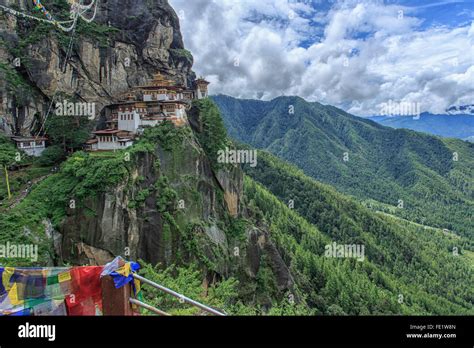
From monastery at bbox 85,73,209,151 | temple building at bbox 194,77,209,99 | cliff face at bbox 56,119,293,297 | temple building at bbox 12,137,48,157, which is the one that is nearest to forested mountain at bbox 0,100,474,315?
cliff face at bbox 56,119,293,297

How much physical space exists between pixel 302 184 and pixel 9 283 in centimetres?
13678

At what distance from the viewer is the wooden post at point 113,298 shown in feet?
20.5

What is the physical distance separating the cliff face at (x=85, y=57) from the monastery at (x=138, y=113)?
3435 millimetres

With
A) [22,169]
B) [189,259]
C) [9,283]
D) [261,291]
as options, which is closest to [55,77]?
[22,169]

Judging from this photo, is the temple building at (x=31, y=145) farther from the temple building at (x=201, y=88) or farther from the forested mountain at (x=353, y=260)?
the forested mountain at (x=353, y=260)

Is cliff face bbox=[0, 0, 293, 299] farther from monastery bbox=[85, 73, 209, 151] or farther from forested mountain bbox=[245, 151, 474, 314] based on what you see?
forested mountain bbox=[245, 151, 474, 314]

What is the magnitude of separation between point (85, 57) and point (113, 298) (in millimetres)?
43652

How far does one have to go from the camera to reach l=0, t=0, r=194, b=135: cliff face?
3906 cm

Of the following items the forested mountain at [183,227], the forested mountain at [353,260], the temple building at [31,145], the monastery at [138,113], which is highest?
the monastery at [138,113]

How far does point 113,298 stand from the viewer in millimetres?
6289

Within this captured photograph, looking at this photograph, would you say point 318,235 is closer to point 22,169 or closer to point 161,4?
point 161,4

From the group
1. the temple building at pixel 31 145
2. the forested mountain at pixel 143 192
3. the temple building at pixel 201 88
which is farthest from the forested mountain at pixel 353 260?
the temple building at pixel 31 145

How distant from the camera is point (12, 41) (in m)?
39.8

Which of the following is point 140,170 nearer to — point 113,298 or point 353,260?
point 113,298
